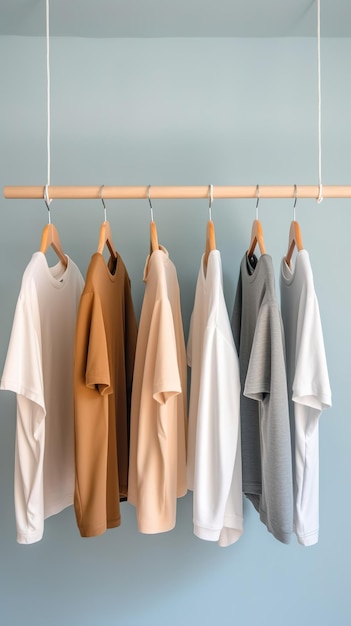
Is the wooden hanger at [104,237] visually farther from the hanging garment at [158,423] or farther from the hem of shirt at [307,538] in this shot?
the hem of shirt at [307,538]

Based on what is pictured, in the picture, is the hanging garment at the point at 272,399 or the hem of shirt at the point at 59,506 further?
the hem of shirt at the point at 59,506

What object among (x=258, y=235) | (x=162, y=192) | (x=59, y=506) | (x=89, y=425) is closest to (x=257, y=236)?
(x=258, y=235)

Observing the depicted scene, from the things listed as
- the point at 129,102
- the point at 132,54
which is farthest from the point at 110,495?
the point at 132,54

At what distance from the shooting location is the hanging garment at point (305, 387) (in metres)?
1.15

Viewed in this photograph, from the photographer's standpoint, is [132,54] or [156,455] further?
[132,54]

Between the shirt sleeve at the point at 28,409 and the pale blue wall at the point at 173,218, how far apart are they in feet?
1.73

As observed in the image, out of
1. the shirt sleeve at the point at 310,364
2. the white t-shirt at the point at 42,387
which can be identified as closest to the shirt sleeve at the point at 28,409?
the white t-shirt at the point at 42,387

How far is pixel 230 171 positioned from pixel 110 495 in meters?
1.07

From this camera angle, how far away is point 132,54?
1.70m

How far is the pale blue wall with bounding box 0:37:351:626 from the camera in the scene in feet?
5.55

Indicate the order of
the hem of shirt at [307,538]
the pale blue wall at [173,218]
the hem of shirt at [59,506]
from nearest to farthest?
the hem of shirt at [307,538] < the hem of shirt at [59,506] < the pale blue wall at [173,218]

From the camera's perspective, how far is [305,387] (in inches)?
45.2

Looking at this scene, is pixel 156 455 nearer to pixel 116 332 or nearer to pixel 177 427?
pixel 177 427

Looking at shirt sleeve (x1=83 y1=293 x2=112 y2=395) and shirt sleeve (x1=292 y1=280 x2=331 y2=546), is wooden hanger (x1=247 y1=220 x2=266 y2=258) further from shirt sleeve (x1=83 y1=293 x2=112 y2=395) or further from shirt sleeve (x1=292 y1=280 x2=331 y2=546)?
shirt sleeve (x1=83 y1=293 x2=112 y2=395)
